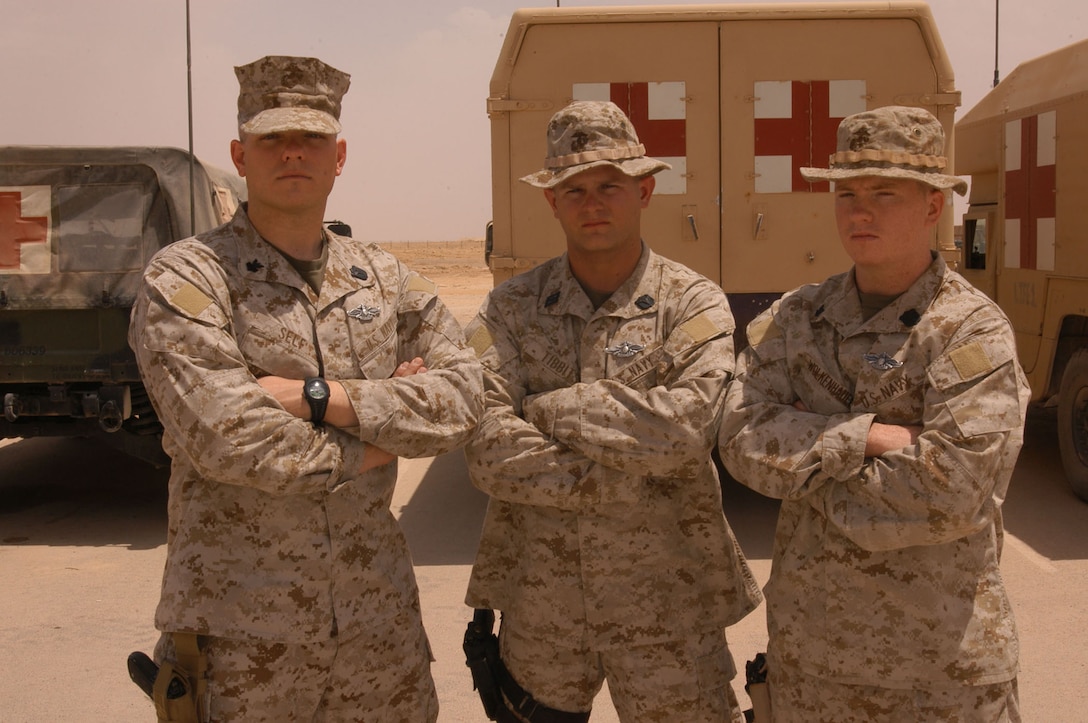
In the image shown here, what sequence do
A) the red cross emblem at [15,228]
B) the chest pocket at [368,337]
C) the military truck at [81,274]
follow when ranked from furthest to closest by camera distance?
1. the red cross emblem at [15,228]
2. the military truck at [81,274]
3. the chest pocket at [368,337]

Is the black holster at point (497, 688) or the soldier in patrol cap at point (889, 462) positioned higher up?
the soldier in patrol cap at point (889, 462)

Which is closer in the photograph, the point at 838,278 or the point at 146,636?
the point at 838,278

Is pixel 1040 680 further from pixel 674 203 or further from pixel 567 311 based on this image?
pixel 674 203

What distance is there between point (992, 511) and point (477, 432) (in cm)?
122

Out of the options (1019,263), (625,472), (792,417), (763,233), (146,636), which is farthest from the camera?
(1019,263)

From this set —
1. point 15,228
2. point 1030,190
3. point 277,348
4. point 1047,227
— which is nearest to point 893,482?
point 277,348

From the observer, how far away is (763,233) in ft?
18.5

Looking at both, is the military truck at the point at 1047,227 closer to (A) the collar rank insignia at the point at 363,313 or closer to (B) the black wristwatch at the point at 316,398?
(A) the collar rank insignia at the point at 363,313

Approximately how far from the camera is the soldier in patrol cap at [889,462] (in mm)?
2254

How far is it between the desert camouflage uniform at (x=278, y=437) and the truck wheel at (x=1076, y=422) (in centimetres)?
508

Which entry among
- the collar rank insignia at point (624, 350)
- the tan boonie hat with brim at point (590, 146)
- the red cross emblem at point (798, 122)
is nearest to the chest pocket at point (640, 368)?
the collar rank insignia at point (624, 350)

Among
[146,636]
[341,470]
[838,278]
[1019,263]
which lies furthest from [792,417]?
[1019,263]

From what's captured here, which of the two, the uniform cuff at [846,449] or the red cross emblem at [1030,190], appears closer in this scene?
the uniform cuff at [846,449]

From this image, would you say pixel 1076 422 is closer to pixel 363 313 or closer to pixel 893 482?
pixel 893 482
